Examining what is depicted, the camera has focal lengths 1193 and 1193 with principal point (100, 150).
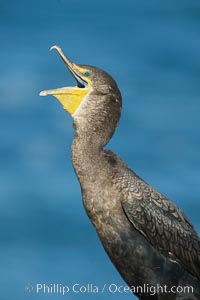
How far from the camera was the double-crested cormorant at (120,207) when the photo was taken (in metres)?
5.26

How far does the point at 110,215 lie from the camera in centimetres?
526

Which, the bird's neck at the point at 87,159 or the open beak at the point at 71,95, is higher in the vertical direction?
the open beak at the point at 71,95

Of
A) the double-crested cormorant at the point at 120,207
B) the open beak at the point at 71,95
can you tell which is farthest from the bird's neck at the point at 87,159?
the open beak at the point at 71,95

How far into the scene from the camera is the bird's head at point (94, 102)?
5250 mm

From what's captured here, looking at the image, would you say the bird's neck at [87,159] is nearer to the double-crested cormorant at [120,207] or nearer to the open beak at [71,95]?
the double-crested cormorant at [120,207]

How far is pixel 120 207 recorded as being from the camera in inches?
209

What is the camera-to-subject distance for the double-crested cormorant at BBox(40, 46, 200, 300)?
5258mm

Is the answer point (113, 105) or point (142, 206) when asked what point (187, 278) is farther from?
point (113, 105)

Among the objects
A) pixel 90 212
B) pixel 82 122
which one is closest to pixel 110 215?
pixel 90 212

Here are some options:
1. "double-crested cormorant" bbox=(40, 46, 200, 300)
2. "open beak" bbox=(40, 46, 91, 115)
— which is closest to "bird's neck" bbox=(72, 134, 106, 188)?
"double-crested cormorant" bbox=(40, 46, 200, 300)

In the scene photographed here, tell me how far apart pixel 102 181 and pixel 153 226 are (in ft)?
1.10

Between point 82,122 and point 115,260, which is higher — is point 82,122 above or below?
above

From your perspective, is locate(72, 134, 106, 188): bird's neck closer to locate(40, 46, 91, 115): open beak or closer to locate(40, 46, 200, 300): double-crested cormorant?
locate(40, 46, 200, 300): double-crested cormorant

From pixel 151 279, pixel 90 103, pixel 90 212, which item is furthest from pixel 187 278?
pixel 90 103
